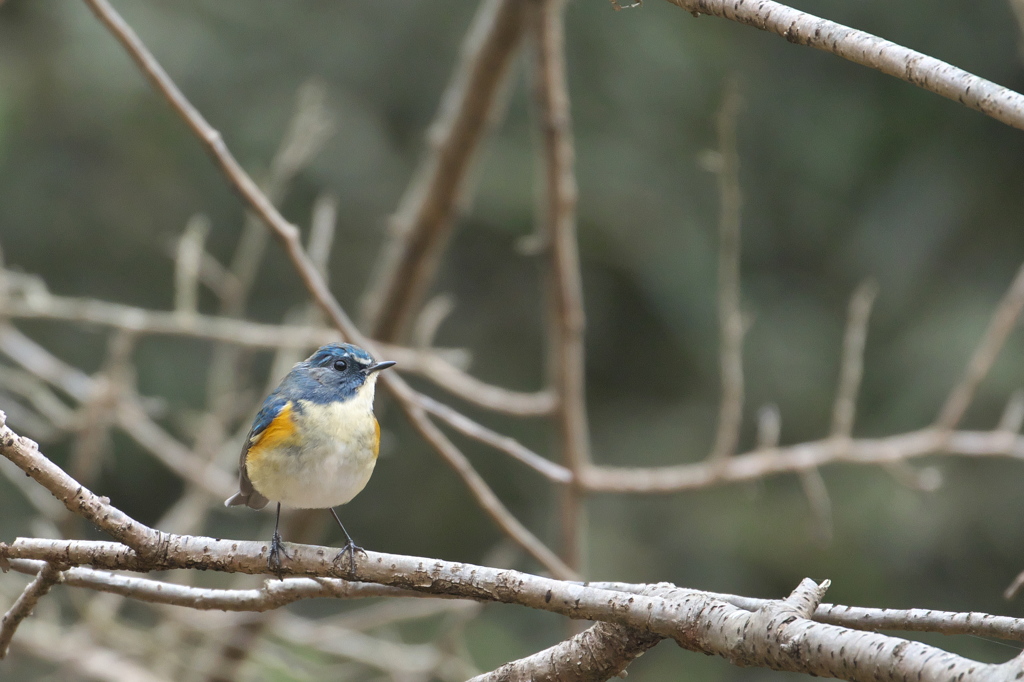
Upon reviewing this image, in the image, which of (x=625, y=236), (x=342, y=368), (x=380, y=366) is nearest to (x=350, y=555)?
(x=380, y=366)

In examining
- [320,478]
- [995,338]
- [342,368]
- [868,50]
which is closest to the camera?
[868,50]

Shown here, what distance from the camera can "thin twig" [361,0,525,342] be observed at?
142 inches

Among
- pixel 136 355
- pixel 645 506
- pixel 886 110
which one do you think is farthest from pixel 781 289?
pixel 136 355

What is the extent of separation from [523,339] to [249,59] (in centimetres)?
308

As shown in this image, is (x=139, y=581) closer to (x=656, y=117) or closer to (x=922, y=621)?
(x=922, y=621)

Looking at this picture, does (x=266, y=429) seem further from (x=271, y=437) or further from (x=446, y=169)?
(x=446, y=169)

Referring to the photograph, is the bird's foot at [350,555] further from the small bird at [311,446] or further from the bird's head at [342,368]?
the bird's head at [342,368]

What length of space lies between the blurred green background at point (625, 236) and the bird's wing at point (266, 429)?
402 cm

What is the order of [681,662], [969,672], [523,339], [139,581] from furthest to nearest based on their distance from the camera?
[523,339] → [681,662] → [139,581] → [969,672]

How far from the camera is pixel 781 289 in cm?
736

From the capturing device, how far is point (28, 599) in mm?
1780

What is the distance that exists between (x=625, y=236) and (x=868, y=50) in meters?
5.68

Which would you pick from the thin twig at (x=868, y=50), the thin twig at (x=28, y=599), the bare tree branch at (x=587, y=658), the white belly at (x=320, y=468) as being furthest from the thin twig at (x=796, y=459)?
the thin twig at (x=868, y=50)

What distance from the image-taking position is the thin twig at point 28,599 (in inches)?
69.3
